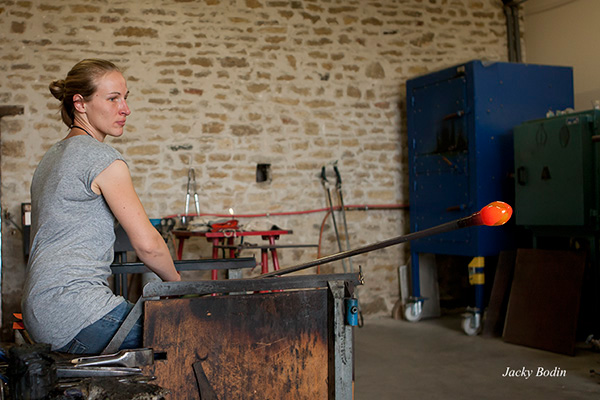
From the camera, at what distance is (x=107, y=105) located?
2018mm

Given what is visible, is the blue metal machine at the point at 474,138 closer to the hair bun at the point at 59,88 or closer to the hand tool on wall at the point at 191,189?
the hand tool on wall at the point at 191,189

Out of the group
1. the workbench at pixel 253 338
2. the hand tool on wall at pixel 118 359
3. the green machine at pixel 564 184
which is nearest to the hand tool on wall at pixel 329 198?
the green machine at pixel 564 184

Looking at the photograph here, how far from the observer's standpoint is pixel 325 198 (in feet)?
18.6

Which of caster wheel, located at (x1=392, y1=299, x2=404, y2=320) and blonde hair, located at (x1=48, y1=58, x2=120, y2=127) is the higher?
blonde hair, located at (x1=48, y1=58, x2=120, y2=127)

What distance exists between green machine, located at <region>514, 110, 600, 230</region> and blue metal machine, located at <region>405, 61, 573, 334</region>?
26 centimetres

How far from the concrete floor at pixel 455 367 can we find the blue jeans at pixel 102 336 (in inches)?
78.6

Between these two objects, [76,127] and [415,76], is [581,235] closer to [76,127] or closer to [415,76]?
[415,76]

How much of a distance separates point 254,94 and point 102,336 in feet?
13.0

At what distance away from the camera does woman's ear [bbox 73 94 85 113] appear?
6.57 ft

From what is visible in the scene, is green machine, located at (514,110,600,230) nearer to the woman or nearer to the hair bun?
the woman

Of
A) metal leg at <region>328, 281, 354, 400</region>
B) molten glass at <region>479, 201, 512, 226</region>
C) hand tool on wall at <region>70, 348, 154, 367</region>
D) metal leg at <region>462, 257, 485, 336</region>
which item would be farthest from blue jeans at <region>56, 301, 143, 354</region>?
metal leg at <region>462, 257, 485, 336</region>

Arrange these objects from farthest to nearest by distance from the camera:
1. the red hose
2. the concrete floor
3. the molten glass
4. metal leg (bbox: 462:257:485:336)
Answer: the red hose
metal leg (bbox: 462:257:485:336)
the concrete floor
the molten glass

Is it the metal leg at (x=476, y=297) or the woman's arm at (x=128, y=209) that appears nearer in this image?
the woman's arm at (x=128, y=209)

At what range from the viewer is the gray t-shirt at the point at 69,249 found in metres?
1.74
